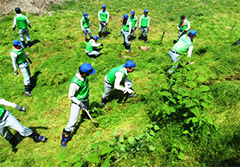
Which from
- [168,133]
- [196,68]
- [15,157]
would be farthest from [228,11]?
[15,157]

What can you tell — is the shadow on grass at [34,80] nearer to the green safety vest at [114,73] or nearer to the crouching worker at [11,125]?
the crouching worker at [11,125]

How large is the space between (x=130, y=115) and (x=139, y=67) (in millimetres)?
3725

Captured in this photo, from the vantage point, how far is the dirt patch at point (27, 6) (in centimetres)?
1377

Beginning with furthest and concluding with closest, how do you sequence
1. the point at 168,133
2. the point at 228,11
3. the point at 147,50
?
the point at 228,11 < the point at 147,50 < the point at 168,133

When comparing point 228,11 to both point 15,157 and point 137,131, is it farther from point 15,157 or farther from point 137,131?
point 15,157

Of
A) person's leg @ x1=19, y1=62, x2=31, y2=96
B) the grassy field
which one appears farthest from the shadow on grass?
person's leg @ x1=19, y1=62, x2=31, y2=96

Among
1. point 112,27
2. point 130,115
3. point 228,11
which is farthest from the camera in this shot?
point 228,11

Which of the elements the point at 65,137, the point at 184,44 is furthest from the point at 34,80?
the point at 184,44

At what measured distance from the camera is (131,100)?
5211 millimetres

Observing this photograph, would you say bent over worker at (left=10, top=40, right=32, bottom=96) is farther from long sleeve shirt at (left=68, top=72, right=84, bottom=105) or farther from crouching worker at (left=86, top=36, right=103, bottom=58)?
long sleeve shirt at (left=68, top=72, right=84, bottom=105)

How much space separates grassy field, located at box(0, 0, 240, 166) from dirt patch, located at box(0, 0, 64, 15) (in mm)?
1457

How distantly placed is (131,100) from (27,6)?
1579cm

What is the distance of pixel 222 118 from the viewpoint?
338 cm

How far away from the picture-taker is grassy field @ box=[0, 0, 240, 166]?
2932mm
